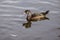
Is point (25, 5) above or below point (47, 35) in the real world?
above

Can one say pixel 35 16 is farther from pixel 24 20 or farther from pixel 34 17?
pixel 24 20

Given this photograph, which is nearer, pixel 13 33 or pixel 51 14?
pixel 13 33

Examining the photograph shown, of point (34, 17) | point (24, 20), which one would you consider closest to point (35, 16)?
point (34, 17)

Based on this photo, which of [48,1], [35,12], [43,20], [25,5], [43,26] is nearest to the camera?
[43,26]

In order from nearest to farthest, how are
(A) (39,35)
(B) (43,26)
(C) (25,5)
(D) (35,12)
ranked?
(A) (39,35), (B) (43,26), (D) (35,12), (C) (25,5)

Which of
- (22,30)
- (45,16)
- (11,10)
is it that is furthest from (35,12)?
(22,30)

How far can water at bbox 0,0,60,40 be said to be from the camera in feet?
19.6

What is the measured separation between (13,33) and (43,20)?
1354 millimetres

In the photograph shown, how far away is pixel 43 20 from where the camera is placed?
7055 mm

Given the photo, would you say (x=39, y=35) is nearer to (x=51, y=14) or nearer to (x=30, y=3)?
(x=51, y=14)

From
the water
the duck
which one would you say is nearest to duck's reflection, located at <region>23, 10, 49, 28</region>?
the duck

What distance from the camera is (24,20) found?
23.0 feet

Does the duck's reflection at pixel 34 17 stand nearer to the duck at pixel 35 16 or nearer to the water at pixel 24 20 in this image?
the duck at pixel 35 16

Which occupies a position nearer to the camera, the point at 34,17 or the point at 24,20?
the point at 24,20
